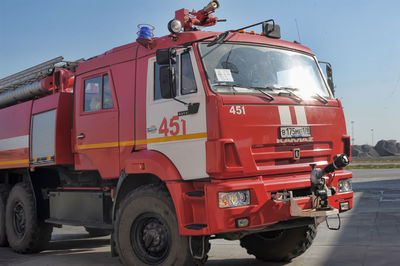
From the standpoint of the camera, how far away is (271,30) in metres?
6.30

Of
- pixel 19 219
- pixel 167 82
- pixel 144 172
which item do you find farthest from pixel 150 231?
pixel 19 219

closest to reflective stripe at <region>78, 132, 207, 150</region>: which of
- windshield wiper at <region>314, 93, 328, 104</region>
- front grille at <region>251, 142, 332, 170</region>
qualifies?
front grille at <region>251, 142, 332, 170</region>

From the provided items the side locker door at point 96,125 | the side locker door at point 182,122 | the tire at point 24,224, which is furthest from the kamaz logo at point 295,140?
the tire at point 24,224

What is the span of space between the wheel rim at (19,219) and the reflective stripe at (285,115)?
528cm

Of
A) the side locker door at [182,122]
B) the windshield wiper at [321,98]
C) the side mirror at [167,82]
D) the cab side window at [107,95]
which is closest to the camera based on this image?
the side locker door at [182,122]

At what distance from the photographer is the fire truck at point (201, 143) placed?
5.14 metres

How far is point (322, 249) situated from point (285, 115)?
297 cm

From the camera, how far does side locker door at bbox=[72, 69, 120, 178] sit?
6.63 m

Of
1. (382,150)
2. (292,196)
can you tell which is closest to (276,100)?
(292,196)

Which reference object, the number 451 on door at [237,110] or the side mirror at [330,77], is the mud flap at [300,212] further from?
the side mirror at [330,77]

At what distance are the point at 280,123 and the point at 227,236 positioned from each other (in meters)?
1.43

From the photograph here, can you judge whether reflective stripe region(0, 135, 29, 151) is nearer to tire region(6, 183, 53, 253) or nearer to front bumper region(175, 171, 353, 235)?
tire region(6, 183, 53, 253)

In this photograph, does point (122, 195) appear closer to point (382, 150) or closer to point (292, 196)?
point (292, 196)

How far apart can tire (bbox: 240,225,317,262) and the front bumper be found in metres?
1.29
